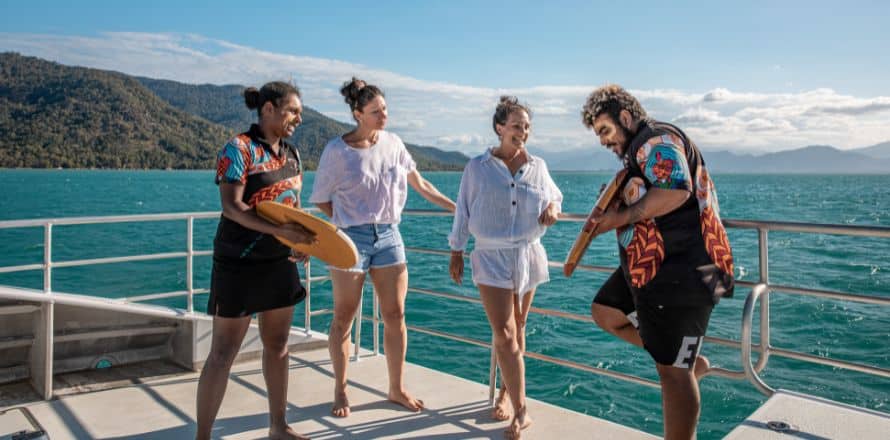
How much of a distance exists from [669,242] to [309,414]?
2.10m

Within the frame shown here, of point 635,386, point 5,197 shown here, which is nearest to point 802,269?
point 635,386

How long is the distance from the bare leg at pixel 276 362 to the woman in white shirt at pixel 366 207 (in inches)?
17.3

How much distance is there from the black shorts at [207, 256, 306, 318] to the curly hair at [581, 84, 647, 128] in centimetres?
142

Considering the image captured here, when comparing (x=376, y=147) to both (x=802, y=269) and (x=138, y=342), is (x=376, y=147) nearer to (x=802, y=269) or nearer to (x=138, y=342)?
(x=138, y=342)

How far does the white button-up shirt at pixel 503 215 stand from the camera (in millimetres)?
2889

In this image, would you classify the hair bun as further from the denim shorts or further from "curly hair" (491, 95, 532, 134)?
the denim shorts

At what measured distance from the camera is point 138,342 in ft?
13.8

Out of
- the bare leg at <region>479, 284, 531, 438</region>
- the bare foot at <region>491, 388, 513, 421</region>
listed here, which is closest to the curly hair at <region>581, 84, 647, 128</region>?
the bare leg at <region>479, 284, 531, 438</region>

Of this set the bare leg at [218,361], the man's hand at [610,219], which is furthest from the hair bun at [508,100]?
the bare leg at [218,361]

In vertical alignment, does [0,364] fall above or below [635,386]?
above

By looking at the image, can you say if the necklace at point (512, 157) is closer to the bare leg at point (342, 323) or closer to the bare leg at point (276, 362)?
the bare leg at point (342, 323)

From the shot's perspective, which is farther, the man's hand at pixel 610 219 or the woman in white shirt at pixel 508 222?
the woman in white shirt at pixel 508 222

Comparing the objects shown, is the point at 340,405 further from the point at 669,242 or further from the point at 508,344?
the point at 669,242

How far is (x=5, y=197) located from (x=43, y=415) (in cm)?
8620
